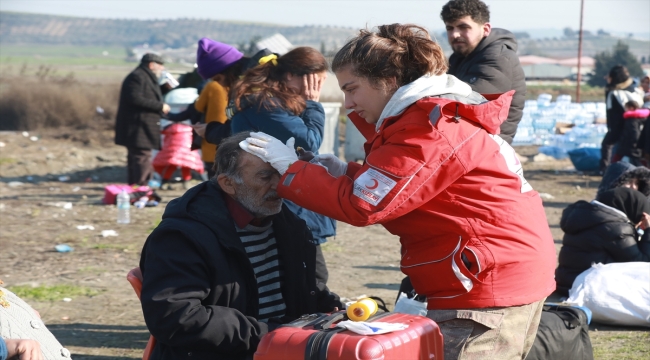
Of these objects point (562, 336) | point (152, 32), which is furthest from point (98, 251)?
point (152, 32)

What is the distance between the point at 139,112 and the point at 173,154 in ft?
3.06

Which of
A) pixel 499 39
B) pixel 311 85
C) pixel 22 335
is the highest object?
pixel 499 39

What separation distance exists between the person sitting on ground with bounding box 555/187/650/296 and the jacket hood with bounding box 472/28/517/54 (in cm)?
160

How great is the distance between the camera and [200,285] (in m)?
3.00

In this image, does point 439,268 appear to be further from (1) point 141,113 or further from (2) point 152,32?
(2) point 152,32

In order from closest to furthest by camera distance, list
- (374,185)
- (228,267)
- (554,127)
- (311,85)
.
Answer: (374,185)
(228,267)
(311,85)
(554,127)

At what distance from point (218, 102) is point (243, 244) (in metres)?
4.83

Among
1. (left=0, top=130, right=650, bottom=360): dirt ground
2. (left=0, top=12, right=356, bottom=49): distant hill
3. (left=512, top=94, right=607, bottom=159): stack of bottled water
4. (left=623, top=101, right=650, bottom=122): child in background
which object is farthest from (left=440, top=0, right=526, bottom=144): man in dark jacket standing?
(left=0, top=12, right=356, bottom=49): distant hill

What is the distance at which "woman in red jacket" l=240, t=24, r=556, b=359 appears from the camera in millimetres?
2484

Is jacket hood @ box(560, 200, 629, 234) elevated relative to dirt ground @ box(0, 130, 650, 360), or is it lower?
elevated

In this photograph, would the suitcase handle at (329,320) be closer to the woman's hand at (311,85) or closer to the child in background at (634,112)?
the woman's hand at (311,85)

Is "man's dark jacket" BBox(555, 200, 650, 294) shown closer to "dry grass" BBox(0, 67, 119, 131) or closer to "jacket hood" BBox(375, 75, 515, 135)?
"jacket hood" BBox(375, 75, 515, 135)

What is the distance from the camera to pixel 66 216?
9.91m

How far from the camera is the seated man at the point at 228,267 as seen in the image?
296 centimetres
